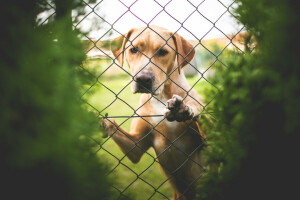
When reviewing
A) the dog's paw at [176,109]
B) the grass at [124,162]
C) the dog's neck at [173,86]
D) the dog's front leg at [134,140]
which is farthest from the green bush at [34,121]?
the dog's neck at [173,86]

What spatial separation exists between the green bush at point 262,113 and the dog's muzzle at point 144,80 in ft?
3.24

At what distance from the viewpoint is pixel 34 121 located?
0.75 meters

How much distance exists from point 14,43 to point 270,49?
1114 millimetres

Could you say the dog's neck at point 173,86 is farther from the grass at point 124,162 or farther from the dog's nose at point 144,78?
the dog's nose at point 144,78

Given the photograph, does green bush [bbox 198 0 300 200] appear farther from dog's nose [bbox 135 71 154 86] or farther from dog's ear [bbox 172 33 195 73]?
dog's ear [bbox 172 33 195 73]

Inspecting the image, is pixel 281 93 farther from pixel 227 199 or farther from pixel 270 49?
pixel 227 199

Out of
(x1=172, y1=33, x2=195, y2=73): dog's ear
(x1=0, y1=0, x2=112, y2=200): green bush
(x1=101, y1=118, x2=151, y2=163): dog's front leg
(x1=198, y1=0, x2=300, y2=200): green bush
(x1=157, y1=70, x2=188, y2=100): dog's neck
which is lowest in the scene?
Result: (x1=198, y1=0, x2=300, y2=200): green bush

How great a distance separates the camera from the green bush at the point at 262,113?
36.3 inches

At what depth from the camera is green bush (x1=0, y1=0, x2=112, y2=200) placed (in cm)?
72

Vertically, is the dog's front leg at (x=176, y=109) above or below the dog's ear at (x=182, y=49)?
below

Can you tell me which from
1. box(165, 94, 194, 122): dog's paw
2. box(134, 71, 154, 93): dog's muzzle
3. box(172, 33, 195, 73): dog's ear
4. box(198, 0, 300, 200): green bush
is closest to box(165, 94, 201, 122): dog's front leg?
box(165, 94, 194, 122): dog's paw

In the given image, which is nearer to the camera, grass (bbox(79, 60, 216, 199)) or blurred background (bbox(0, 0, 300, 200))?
blurred background (bbox(0, 0, 300, 200))

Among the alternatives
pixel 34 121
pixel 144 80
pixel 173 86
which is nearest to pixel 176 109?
pixel 144 80

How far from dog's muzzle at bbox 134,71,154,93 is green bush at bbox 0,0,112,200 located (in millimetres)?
1359
